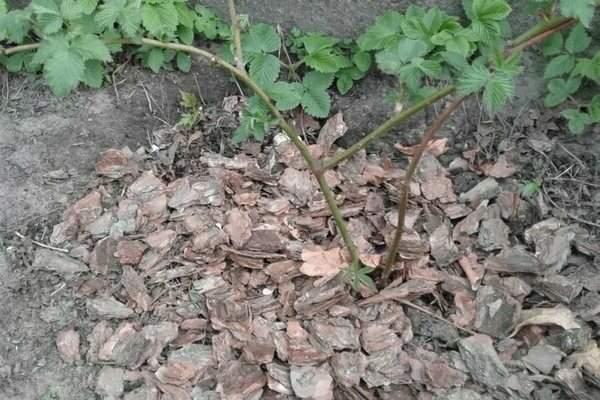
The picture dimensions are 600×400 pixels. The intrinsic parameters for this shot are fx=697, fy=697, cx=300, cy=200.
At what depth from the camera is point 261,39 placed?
252cm

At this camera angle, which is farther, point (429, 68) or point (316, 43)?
point (316, 43)

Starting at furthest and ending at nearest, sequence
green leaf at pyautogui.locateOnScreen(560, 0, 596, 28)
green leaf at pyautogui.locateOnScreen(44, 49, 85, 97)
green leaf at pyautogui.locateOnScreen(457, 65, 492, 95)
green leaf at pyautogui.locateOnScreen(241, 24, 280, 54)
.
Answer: green leaf at pyautogui.locateOnScreen(241, 24, 280, 54)
green leaf at pyautogui.locateOnScreen(44, 49, 85, 97)
green leaf at pyautogui.locateOnScreen(457, 65, 492, 95)
green leaf at pyautogui.locateOnScreen(560, 0, 596, 28)

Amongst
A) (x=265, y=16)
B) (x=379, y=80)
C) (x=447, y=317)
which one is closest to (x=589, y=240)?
(x=447, y=317)

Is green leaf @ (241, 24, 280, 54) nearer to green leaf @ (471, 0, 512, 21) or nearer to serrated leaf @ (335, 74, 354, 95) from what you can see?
serrated leaf @ (335, 74, 354, 95)

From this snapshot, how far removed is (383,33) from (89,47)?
100cm

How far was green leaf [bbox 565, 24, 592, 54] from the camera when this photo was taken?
2.38m

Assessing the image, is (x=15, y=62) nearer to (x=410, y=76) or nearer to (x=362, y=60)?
(x=362, y=60)

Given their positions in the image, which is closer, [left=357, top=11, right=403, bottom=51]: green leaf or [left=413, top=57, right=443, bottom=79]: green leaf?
[left=413, top=57, right=443, bottom=79]: green leaf

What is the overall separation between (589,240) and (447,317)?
56 centimetres

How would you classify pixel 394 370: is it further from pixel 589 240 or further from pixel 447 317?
pixel 589 240

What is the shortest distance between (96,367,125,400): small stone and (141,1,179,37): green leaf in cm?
113

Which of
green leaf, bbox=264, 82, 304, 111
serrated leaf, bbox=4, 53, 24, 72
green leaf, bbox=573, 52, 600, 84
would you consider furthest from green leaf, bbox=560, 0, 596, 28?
serrated leaf, bbox=4, 53, 24, 72

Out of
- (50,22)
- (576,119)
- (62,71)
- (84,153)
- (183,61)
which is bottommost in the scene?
(84,153)

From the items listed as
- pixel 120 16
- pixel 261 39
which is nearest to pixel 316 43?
pixel 261 39
